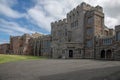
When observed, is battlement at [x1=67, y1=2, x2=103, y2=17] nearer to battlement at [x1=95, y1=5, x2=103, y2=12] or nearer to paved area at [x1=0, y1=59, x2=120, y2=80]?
battlement at [x1=95, y1=5, x2=103, y2=12]

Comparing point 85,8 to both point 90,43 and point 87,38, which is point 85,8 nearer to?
point 87,38

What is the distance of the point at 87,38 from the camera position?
4784 cm

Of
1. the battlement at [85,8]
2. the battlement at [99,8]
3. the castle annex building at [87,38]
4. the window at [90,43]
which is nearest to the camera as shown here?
the castle annex building at [87,38]

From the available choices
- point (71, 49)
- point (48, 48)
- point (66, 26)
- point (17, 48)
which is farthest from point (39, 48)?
point (71, 49)

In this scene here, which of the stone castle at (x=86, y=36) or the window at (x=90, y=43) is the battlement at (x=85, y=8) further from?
the window at (x=90, y=43)

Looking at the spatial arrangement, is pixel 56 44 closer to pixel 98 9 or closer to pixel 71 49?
pixel 71 49

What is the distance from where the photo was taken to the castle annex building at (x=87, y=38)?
40.7 metres

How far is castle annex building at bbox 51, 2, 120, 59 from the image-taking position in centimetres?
4069

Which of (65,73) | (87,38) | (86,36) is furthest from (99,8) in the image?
(65,73)

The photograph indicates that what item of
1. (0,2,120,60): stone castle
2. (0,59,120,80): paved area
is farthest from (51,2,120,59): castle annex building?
(0,59,120,80): paved area

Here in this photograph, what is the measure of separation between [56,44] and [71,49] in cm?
576

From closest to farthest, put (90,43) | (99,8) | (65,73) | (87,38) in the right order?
(65,73)
(90,43)
(87,38)
(99,8)

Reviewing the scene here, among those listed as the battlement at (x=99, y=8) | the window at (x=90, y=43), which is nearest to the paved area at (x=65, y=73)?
the window at (x=90, y=43)

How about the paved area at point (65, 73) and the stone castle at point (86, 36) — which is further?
the stone castle at point (86, 36)
